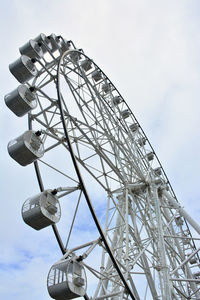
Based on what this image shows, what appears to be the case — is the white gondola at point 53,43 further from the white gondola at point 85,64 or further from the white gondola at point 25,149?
the white gondola at point 25,149

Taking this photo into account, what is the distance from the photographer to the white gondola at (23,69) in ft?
32.0

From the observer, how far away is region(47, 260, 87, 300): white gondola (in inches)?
251

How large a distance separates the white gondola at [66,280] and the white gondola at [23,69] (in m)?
5.59

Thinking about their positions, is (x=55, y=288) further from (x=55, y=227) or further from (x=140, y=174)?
(x=140, y=174)

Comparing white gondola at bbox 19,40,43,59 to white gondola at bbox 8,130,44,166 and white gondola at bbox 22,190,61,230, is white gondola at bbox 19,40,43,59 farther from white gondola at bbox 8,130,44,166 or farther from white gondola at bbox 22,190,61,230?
white gondola at bbox 22,190,61,230

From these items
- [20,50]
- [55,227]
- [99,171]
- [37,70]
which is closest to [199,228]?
[99,171]

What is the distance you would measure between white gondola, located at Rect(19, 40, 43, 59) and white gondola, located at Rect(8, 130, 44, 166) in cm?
331

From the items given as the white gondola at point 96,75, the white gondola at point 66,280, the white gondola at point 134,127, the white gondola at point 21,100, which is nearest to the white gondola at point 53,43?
the white gondola at point 96,75

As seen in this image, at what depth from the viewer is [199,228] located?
10.2m

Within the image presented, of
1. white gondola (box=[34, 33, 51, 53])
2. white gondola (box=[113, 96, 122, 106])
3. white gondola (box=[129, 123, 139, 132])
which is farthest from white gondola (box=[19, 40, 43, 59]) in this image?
white gondola (box=[129, 123, 139, 132])

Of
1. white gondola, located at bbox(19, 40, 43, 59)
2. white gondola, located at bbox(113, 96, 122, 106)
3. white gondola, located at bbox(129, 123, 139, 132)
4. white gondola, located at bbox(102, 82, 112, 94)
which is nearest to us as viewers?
white gondola, located at bbox(19, 40, 43, 59)

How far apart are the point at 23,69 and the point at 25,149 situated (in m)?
2.92

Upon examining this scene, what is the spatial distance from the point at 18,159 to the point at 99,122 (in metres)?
4.32

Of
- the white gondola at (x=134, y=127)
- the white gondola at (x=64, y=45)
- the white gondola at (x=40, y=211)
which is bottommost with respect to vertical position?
the white gondola at (x=40, y=211)
